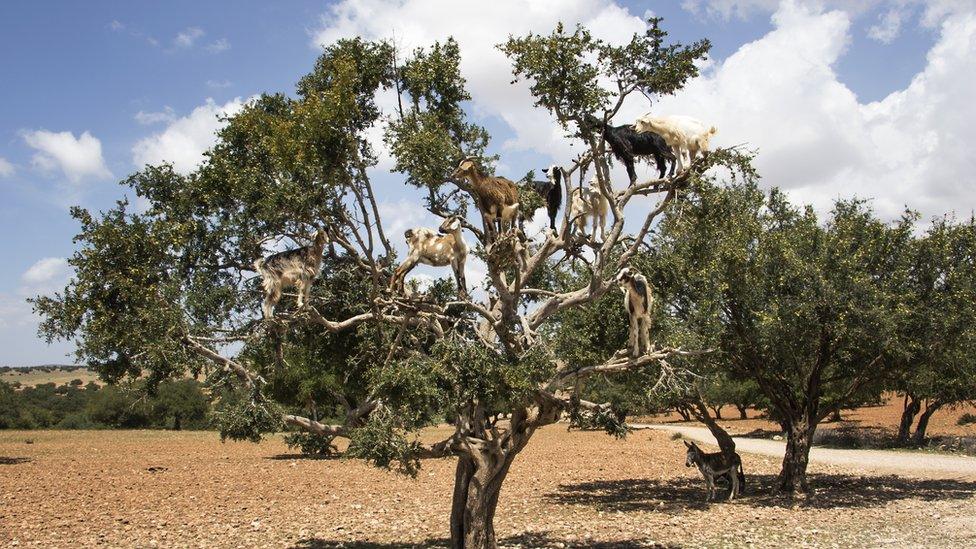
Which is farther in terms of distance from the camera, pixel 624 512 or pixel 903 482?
pixel 903 482

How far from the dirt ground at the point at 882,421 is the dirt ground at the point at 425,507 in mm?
16328

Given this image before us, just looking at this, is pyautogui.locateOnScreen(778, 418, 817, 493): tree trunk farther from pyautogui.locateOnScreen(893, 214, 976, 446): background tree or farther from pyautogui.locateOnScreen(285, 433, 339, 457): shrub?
pyautogui.locateOnScreen(285, 433, 339, 457): shrub

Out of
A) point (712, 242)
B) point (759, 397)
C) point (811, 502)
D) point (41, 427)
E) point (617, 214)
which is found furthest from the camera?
point (41, 427)

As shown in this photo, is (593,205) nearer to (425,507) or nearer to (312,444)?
(425,507)

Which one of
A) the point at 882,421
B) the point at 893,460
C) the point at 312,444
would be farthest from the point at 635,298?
the point at 882,421

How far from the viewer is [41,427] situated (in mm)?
51250

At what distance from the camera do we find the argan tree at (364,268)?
8.70 meters

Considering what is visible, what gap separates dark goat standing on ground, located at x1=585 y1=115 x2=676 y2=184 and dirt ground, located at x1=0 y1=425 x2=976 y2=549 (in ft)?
21.7

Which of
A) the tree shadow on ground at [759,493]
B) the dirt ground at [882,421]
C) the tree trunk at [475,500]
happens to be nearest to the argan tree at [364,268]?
the tree trunk at [475,500]

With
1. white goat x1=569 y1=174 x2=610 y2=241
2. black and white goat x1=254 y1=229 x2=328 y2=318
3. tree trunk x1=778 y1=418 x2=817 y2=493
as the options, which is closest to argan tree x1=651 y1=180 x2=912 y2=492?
tree trunk x1=778 y1=418 x2=817 y2=493

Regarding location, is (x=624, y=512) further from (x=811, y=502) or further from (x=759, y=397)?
(x=759, y=397)

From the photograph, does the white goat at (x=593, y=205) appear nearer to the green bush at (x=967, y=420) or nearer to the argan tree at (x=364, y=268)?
the argan tree at (x=364, y=268)

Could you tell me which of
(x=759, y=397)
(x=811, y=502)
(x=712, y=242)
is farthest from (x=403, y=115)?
(x=759, y=397)

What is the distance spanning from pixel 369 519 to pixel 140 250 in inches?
320
